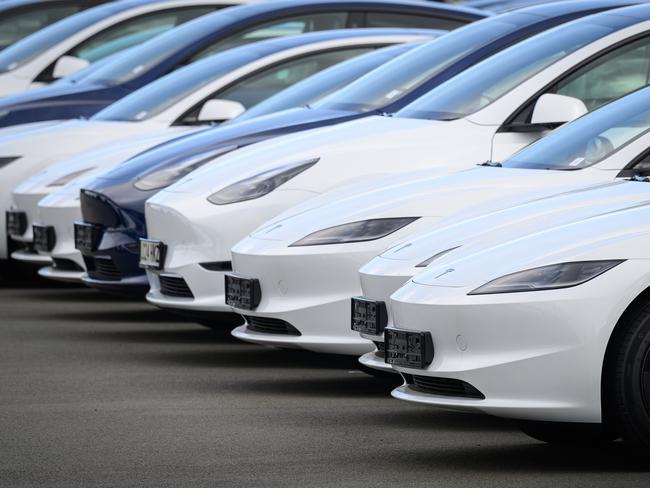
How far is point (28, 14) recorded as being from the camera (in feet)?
53.8

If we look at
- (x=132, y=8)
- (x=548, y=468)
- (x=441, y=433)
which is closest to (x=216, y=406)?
(x=441, y=433)

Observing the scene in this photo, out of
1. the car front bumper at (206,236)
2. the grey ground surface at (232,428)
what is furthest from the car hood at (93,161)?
the car front bumper at (206,236)

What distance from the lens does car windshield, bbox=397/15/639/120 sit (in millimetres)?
8117

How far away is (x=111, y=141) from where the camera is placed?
432 inches

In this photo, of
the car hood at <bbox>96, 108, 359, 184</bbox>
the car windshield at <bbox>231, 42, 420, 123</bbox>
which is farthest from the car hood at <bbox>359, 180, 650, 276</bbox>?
the car windshield at <bbox>231, 42, 420, 123</bbox>

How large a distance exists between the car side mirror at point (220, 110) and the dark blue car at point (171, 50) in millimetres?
1885

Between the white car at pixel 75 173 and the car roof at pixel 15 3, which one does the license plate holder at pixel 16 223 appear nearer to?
the white car at pixel 75 173

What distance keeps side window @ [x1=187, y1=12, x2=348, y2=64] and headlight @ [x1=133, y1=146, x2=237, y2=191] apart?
333 cm

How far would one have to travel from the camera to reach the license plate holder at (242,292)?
7.12 metres

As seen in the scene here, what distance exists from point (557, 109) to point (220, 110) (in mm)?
3175

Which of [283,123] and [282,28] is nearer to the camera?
[283,123]

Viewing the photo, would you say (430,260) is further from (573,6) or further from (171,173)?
(573,6)

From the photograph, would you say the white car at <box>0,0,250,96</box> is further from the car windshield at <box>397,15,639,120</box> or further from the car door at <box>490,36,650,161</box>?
the car door at <box>490,36,650,161</box>

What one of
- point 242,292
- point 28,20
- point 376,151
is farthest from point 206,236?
point 28,20
